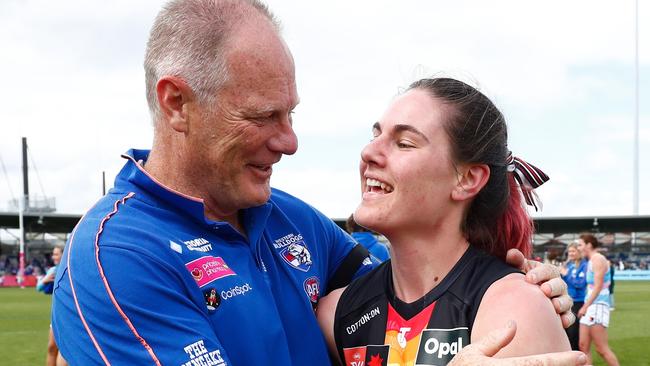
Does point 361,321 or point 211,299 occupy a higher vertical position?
point 211,299

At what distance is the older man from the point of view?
2076 mm

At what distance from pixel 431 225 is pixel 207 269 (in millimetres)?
→ 901

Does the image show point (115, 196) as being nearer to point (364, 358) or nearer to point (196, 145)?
point (196, 145)

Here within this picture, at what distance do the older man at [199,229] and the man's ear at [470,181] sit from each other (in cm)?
67

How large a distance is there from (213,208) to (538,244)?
59203 mm

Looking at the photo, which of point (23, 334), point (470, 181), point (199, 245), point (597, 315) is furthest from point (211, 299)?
point (23, 334)

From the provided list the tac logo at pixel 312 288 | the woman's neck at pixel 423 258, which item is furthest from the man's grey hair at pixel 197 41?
the woman's neck at pixel 423 258

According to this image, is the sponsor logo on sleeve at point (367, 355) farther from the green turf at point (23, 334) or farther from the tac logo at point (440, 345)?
the green turf at point (23, 334)

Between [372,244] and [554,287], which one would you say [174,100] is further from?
[372,244]

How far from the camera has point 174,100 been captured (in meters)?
2.50

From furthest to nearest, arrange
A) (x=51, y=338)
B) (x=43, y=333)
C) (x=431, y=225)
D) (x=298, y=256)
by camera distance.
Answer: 1. (x=43, y=333)
2. (x=51, y=338)
3. (x=298, y=256)
4. (x=431, y=225)

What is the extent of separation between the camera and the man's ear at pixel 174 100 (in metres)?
2.46

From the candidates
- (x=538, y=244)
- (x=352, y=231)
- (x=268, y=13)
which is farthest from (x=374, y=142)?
(x=538, y=244)

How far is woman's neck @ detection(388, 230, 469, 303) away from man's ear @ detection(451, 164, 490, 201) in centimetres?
16
